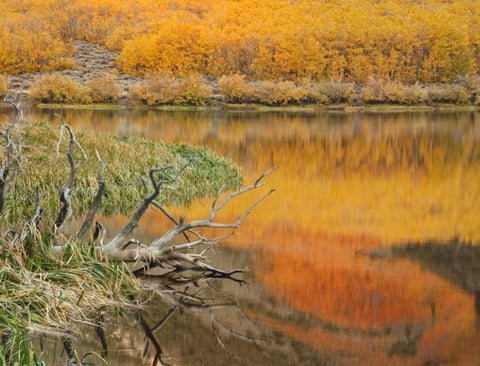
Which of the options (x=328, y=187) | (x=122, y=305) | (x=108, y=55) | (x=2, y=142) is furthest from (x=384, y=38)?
(x=122, y=305)

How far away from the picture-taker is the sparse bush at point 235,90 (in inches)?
2389

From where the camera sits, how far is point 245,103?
203 ft

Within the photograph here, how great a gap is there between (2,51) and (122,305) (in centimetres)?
6604

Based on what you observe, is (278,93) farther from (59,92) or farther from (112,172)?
(112,172)

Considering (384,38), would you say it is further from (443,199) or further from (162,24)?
(443,199)

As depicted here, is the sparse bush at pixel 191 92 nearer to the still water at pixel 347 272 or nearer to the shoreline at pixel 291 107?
the shoreline at pixel 291 107

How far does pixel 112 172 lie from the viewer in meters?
16.0

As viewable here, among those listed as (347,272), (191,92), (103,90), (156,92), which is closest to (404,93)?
(191,92)

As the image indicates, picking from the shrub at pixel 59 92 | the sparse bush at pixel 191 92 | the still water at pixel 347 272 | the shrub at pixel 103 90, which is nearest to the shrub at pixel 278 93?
the sparse bush at pixel 191 92

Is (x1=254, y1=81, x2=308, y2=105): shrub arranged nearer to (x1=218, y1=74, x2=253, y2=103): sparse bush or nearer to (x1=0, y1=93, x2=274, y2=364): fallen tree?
(x1=218, y1=74, x2=253, y2=103): sparse bush

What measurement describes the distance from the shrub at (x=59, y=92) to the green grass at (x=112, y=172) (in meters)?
38.5

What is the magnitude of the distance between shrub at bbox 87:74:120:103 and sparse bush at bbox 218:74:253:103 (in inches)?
291

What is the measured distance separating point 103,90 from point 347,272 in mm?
49512

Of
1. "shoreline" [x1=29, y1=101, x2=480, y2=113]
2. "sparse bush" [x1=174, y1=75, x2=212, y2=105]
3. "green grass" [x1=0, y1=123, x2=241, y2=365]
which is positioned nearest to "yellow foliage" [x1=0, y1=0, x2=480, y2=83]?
"shoreline" [x1=29, y1=101, x2=480, y2=113]
